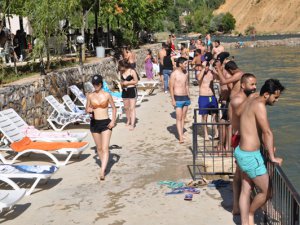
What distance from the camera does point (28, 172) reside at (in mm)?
7520

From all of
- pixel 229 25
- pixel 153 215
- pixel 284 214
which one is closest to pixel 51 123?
pixel 153 215

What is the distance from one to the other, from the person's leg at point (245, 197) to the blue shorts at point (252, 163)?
20cm

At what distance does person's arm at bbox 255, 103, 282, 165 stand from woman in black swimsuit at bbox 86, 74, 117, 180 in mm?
3332

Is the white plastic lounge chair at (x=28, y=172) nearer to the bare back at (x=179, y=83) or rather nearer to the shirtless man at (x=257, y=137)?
the shirtless man at (x=257, y=137)

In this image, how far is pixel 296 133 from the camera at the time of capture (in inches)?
563

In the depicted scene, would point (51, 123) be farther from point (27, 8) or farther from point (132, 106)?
point (27, 8)

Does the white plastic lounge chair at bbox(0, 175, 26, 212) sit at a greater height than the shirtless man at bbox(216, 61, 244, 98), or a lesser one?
lesser

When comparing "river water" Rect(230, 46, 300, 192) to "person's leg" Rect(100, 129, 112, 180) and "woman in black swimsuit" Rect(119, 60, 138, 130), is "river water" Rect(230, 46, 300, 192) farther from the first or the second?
"person's leg" Rect(100, 129, 112, 180)

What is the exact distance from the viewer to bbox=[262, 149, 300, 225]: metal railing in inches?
175

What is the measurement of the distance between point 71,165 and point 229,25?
126774 mm

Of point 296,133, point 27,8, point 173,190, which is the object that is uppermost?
point 27,8

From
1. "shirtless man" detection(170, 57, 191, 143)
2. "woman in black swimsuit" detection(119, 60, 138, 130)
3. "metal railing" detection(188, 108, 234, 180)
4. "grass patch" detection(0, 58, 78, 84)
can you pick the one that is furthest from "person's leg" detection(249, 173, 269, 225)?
"grass patch" detection(0, 58, 78, 84)

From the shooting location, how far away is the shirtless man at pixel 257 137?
5164 mm

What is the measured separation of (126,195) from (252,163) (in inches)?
104
